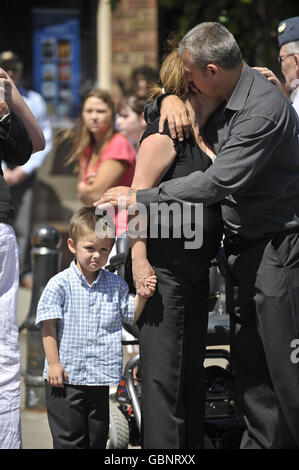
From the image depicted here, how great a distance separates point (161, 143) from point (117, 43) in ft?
23.8

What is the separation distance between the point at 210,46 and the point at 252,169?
53 centimetres

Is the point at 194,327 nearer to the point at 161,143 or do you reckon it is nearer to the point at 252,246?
the point at 252,246

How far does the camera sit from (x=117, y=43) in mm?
10594

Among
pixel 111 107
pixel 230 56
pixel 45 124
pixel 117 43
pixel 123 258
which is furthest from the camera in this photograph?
pixel 117 43

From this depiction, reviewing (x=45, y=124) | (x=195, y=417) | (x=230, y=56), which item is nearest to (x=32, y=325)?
(x=195, y=417)

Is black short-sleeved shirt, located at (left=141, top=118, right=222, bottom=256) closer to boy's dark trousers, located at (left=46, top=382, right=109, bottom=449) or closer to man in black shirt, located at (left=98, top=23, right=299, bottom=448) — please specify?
man in black shirt, located at (left=98, top=23, right=299, bottom=448)

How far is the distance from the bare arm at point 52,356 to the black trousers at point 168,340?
367 mm

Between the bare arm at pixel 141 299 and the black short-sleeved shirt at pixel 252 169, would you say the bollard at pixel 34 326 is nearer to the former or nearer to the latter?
the bare arm at pixel 141 299

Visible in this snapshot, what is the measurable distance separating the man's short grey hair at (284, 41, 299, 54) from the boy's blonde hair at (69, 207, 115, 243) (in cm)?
128

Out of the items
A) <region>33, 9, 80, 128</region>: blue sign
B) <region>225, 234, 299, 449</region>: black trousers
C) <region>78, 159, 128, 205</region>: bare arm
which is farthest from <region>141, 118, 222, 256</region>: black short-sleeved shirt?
<region>33, 9, 80, 128</region>: blue sign

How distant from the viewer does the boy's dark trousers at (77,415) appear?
3840 mm

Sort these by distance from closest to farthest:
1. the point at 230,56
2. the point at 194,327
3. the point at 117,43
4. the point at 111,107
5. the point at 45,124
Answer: the point at 230,56 → the point at 194,327 → the point at 111,107 → the point at 45,124 → the point at 117,43

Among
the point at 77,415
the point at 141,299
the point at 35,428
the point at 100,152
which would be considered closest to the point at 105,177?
the point at 100,152
